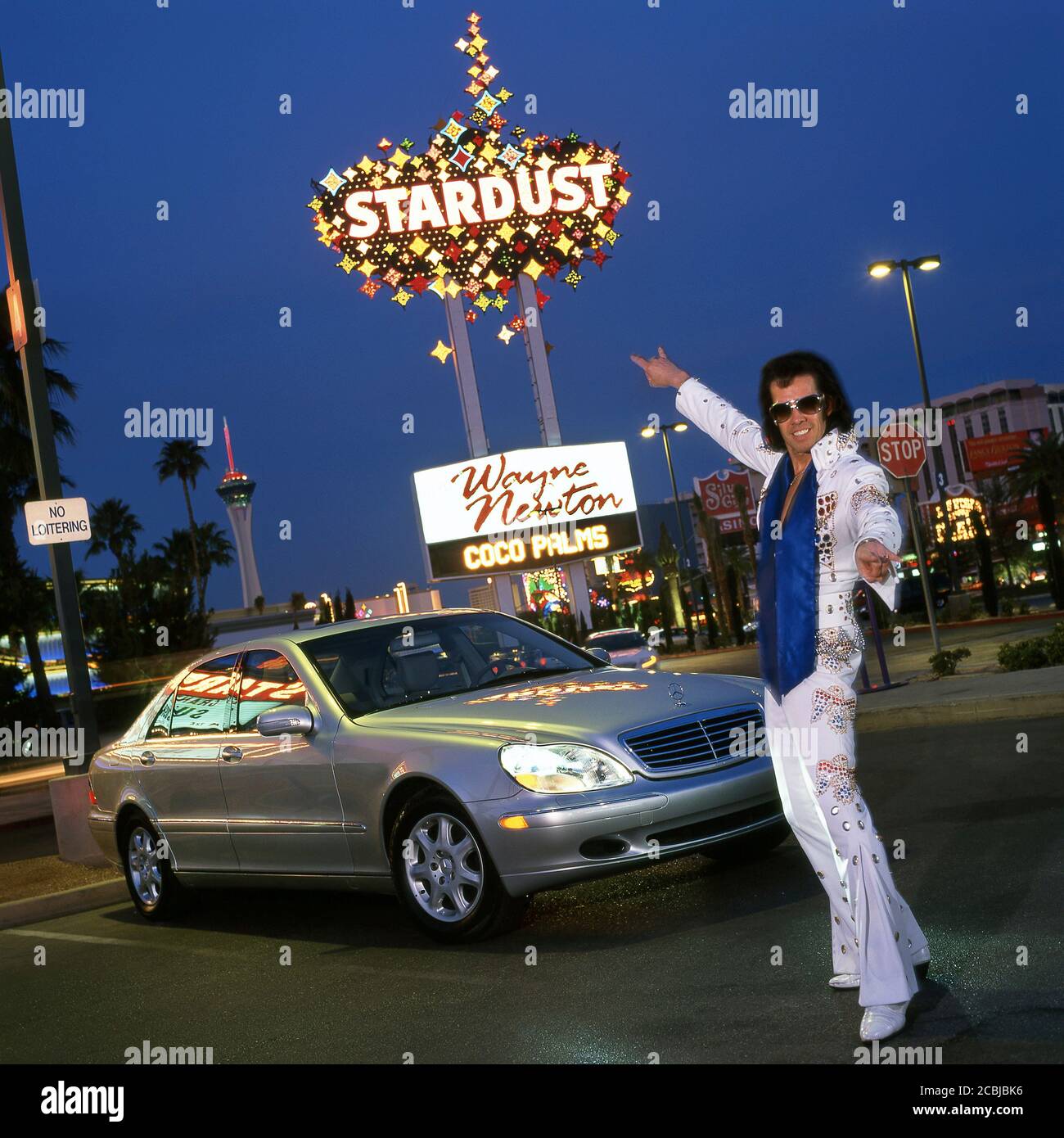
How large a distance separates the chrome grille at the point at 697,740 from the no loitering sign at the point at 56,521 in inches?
256

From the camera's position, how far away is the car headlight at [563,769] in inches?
256

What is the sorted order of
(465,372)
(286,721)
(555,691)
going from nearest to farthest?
(555,691)
(286,721)
(465,372)

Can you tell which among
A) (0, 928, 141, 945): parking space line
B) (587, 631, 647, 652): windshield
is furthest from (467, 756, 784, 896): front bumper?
(587, 631, 647, 652): windshield

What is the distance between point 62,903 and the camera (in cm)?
1009

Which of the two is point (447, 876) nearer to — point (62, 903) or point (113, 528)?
point (62, 903)

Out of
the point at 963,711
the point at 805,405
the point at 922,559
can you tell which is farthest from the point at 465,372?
the point at 805,405

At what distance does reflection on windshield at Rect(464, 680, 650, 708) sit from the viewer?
23.5 ft

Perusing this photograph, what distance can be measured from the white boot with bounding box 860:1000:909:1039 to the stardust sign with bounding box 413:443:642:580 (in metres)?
35.3

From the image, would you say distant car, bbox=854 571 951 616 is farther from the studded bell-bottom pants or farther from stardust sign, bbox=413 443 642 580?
the studded bell-bottom pants

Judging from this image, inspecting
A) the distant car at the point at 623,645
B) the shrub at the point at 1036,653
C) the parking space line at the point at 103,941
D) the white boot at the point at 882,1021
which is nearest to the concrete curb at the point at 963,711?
the shrub at the point at 1036,653

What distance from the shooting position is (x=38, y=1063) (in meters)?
5.68

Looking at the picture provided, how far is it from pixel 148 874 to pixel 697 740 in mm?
4047
